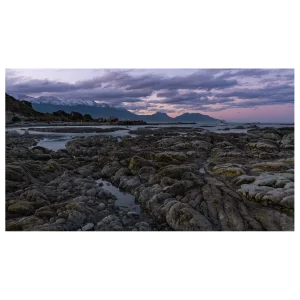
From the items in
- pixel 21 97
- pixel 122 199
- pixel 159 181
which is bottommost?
pixel 122 199

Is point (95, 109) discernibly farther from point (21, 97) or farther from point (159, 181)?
point (159, 181)

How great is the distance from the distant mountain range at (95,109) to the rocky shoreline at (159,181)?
16 centimetres

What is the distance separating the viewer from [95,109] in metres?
3.88

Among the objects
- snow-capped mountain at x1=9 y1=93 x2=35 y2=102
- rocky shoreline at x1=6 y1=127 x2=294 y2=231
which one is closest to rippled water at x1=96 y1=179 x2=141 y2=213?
rocky shoreline at x1=6 y1=127 x2=294 y2=231

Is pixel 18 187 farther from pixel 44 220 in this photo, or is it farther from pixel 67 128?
pixel 67 128

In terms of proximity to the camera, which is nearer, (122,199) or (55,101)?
(122,199)

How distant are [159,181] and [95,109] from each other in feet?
3.96

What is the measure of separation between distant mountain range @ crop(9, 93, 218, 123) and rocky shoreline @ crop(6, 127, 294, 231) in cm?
16

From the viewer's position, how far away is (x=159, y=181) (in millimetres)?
3705

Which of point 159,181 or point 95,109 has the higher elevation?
point 95,109

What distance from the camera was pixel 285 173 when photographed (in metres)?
3.62

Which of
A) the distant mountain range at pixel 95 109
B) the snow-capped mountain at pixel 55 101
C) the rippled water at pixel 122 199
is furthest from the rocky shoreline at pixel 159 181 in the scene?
the snow-capped mountain at pixel 55 101

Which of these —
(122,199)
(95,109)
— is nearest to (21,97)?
(95,109)
